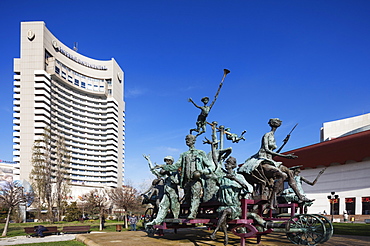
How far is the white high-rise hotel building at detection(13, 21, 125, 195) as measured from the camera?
81625 mm

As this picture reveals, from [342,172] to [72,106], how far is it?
3195 inches

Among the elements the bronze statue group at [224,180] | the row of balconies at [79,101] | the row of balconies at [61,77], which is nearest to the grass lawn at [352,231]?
the bronze statue group at [224,180]

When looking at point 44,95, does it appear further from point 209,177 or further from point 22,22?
point 209,177

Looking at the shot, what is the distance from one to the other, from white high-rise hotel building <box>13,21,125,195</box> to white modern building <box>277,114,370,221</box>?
55220mm

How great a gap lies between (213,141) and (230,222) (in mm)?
5042

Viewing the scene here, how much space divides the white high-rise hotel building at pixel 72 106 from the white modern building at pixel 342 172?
55.2 meters

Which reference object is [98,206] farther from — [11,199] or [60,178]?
[60,178]

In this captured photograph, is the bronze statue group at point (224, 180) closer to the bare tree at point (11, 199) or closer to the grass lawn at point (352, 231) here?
the grass lawn at point (352, 231)

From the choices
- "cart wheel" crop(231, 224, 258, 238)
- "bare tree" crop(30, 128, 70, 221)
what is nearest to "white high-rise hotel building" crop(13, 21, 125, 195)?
"bare tree" crop(30, 128, 70, 221)

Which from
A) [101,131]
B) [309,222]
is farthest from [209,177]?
[101,131]

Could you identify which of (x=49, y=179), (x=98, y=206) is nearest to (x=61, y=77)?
(x=49, y=179)

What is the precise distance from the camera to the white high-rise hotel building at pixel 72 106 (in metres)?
81.6

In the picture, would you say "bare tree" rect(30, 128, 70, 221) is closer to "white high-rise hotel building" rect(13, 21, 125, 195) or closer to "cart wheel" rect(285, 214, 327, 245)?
"white high-rise hotel building" rect(13, 21, 125, 195)

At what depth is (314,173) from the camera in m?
49.2
